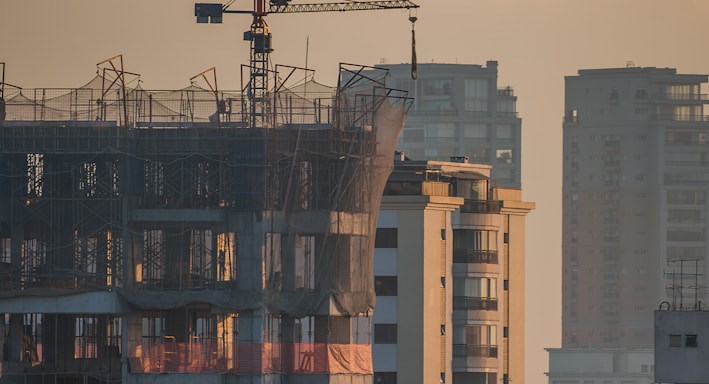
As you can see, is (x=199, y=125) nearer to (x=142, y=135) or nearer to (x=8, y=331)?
(x=142, y=135)

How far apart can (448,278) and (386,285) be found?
4701 millimetres

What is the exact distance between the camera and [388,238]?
131250 millimetres

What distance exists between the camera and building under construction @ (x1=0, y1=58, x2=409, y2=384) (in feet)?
324

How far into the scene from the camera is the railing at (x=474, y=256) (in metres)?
137

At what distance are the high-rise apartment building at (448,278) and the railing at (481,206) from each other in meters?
0.05

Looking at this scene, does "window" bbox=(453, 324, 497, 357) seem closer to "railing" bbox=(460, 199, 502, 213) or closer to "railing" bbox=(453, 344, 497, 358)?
"railing" bbox=(453, 344, 497, 358)

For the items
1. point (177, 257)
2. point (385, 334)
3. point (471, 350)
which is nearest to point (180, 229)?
point (177, 257)

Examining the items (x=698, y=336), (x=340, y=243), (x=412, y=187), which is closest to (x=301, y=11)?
(x=412, y=187)

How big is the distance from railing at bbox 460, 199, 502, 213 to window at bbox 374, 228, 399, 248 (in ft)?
22.4

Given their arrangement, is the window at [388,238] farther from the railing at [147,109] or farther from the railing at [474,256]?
the railing at [147,109]

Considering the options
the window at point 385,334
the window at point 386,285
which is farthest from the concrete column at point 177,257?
the window at point 385,334

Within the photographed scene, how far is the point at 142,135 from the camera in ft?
326

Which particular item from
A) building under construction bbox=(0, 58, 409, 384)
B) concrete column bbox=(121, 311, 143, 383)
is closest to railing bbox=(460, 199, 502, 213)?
building under construction bbox=(0, 58, 409, 384)

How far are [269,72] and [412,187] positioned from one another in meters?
12.3
